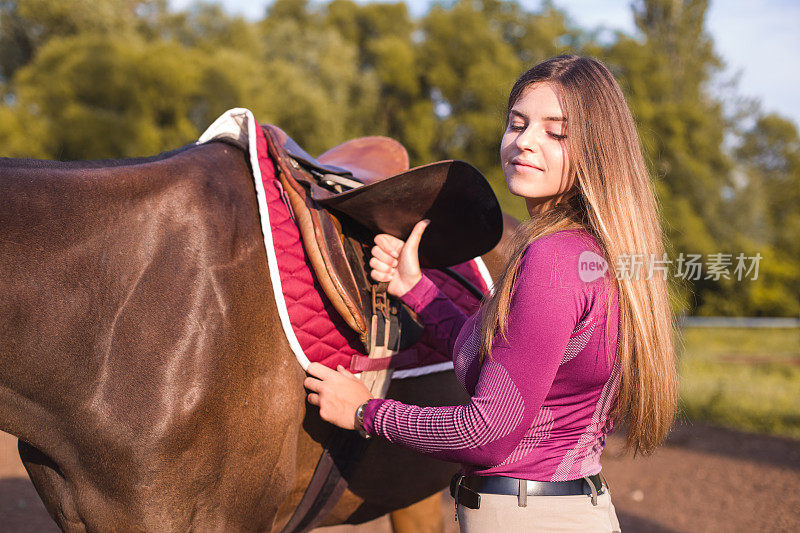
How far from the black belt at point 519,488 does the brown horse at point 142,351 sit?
1.69 ft

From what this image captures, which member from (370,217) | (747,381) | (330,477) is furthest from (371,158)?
(747,381)

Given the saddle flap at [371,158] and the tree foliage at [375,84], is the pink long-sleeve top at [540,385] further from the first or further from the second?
the tree foliage at [375,84]

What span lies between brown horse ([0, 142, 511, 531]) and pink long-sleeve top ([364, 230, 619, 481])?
0.38 metres

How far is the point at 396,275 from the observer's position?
5.66 ft

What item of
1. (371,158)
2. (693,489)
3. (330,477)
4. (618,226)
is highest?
(371,158)

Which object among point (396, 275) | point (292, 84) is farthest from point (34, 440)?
point (292, 84)

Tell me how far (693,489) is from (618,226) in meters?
4.22

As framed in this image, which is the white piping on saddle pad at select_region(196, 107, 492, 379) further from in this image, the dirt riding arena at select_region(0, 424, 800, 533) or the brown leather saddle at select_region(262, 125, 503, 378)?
the dirt riding arena at select_region(0, 424, 800, 533)

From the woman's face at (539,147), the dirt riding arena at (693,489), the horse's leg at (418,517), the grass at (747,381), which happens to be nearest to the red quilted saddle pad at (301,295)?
the woman's face at (539,147)

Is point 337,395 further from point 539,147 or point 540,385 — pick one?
point 539,147

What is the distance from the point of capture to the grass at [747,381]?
6.32 m

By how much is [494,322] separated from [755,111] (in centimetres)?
2853

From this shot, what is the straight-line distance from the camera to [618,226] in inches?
47.6

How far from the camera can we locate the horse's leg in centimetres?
256
